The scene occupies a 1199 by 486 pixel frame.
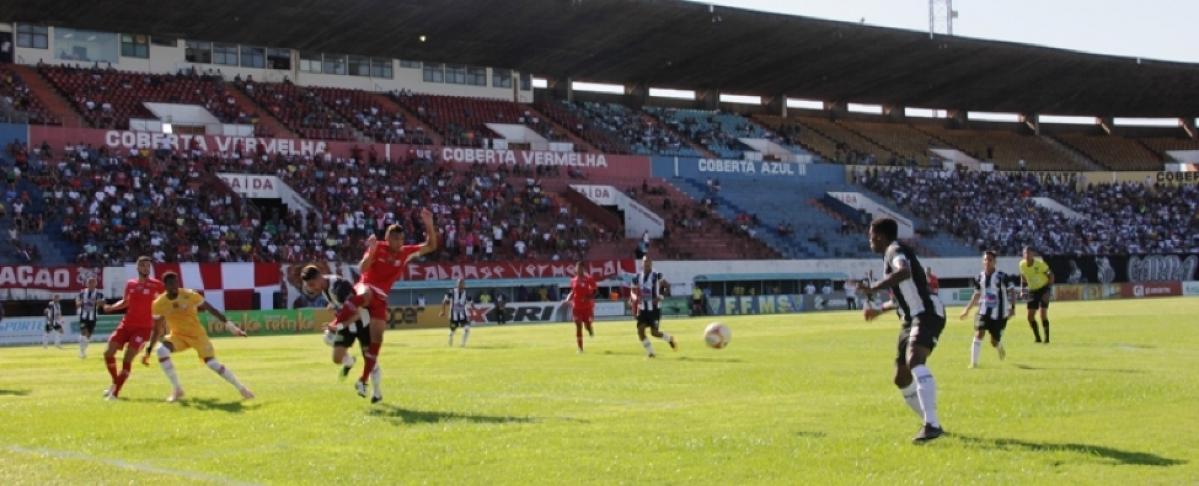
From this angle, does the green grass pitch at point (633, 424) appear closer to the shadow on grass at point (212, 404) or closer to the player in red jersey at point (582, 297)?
the shadow on grass at point (212, 404)

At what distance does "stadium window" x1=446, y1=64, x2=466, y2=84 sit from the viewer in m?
83.5

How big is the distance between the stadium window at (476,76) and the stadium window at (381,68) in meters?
5.31

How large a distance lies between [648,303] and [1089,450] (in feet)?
55.5

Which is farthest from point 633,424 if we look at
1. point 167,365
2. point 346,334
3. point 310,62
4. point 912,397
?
point 310,62

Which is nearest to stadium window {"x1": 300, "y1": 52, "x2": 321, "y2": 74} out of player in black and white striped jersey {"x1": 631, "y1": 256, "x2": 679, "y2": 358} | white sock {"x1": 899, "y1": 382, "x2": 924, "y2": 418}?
player in black and white striped jersey {"x1": 631, "y1": 256, "x2": 679, "y2": 358}

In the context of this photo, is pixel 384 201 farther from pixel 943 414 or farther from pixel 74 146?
pixel 943 414

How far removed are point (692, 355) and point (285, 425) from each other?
1398 centimetres

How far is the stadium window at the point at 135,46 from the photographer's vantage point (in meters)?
71.7

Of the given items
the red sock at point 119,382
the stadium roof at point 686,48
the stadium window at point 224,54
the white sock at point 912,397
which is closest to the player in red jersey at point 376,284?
the red sock at point 119,382

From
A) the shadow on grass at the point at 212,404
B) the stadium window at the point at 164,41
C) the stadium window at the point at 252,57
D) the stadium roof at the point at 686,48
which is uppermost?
the stadium roof at the point at 686,48

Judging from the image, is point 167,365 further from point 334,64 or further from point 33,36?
point 334,64

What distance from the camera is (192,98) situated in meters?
70.0

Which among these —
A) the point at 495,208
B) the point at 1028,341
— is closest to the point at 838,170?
the point at 495,208

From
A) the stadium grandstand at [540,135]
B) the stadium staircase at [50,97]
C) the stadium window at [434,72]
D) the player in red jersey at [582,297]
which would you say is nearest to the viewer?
the player in red jersey at [582,297]
